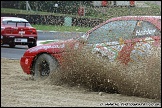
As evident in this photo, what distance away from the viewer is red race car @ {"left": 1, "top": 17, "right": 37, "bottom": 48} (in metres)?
21.3

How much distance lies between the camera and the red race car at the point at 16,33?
21.3 m

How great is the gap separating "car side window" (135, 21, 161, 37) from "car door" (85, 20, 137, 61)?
0.09 m

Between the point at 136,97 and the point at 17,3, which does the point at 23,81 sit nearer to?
the point at 136,97

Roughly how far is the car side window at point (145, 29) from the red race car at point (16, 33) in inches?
528

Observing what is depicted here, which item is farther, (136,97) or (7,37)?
(7,37)

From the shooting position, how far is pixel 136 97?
305 inches

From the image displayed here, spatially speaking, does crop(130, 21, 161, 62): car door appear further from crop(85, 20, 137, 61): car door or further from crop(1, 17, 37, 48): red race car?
crop(1, 17, 37, 48): red race car

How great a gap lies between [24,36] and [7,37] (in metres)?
0.78

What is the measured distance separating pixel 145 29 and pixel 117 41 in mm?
523

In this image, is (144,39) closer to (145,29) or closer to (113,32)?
(145,29)

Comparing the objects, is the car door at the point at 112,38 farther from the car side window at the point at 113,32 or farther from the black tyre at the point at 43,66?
the black tyre at the point at 43,66

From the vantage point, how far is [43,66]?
32.3 ft

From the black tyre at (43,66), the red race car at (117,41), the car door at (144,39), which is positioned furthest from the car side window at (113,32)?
the black tyre at (43,66)

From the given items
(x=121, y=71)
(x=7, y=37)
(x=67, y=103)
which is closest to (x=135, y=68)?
(x=121, y=71)
